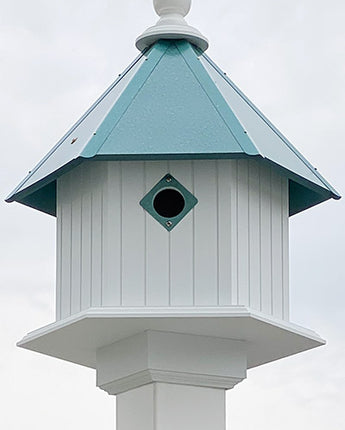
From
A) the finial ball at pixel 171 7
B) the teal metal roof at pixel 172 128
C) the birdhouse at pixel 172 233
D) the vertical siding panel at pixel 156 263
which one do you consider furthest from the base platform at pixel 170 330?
the finial ball at pixel 171 7

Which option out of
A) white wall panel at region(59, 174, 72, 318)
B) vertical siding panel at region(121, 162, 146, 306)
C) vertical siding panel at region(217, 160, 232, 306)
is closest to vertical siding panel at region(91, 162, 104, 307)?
vertical siding panel at region(121, 162, 146, 306)

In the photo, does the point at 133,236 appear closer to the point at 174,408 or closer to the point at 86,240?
the point at 86,240

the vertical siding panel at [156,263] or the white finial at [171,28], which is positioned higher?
the white finial at [171,28]

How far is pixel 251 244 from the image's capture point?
7.03m

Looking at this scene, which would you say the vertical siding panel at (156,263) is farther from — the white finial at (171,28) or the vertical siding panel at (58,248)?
the white finial at (171,28)

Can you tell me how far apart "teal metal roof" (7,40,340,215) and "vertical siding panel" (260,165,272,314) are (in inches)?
5.3

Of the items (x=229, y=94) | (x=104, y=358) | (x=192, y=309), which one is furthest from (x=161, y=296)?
(x=229, y=94)

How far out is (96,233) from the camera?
6988mm

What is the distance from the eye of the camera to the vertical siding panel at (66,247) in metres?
7.17

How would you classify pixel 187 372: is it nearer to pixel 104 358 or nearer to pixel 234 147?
pixel 104 358

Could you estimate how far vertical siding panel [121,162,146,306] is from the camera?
22.4 feet

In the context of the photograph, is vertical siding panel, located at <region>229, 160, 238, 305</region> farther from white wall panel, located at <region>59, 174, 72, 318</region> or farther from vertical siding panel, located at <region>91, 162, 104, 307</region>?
white wall panel, located at <region>59, 174, 72, 318</region>

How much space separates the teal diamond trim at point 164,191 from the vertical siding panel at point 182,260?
0.8 inches

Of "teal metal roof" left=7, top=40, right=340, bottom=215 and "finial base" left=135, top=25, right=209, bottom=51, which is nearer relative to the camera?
"teal metal roof" left=7, top=40, right=340, bottom=215
